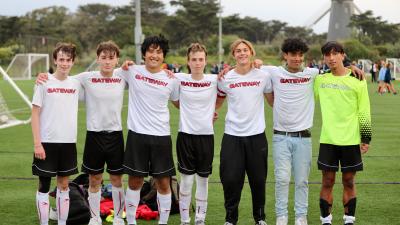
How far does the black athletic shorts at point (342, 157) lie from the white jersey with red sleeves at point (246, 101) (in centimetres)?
67

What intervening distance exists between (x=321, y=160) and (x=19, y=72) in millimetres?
52844

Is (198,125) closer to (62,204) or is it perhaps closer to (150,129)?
(150,129)

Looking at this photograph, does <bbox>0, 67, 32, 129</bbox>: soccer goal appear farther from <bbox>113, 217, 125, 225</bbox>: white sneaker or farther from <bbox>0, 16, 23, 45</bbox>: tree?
<bbox>0, 16, 23, 45</bbox>: tree

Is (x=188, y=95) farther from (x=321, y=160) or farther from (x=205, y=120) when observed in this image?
(x=321, y=160)

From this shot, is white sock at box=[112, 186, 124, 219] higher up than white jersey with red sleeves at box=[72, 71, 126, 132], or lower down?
lower down

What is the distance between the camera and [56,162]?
5949mm

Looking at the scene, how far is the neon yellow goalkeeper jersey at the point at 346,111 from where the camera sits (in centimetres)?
595

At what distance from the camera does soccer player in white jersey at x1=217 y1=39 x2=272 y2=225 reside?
604 cm

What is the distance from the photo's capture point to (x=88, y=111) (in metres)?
6.21

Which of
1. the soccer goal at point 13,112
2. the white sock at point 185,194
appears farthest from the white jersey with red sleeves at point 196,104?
the soccer goal at point 13,112

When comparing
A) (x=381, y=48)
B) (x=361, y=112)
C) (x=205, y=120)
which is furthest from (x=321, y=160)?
(x=381, y=48)

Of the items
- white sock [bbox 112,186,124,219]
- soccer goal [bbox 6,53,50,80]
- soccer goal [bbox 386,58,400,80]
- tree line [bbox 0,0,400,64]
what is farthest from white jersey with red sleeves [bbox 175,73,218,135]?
tree line [bbox 0,0,400,64]

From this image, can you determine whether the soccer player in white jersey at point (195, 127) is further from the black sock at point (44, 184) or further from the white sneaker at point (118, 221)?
the black sock at point (44, 184)

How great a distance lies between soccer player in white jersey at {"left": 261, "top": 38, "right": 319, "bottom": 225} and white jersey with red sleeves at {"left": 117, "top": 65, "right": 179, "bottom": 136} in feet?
3.59
